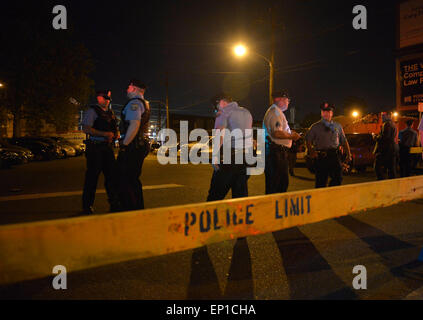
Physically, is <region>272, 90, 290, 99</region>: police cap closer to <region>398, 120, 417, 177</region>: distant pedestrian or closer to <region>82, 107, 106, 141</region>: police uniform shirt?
<region>82, 107, 106, 141</region>: police uniform shirt

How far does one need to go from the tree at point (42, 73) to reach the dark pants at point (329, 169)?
109ft

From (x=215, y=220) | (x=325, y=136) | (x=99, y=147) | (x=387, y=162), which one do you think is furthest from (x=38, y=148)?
(x=215, y=220)

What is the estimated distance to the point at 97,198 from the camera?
7.16 m

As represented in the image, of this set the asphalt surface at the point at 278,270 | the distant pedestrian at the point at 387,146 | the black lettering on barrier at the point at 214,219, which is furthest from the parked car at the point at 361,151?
the black lettering on barrier at the point at 214,219

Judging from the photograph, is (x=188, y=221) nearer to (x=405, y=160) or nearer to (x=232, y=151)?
(x=232, y=151)

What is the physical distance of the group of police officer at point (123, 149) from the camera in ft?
14.2

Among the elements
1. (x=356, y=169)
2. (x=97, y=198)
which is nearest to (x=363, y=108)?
(x=356, y=169)

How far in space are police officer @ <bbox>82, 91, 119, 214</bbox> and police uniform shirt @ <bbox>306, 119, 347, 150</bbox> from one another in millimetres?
3011

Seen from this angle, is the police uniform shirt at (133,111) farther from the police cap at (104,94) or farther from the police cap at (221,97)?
the police cap at (104,94)

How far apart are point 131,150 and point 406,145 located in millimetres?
8027

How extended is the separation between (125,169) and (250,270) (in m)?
1.86

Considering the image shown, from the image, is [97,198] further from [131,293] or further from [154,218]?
[154,218]

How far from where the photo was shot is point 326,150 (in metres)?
5.66

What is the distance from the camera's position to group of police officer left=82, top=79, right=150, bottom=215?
433 cm
